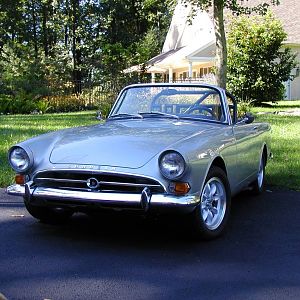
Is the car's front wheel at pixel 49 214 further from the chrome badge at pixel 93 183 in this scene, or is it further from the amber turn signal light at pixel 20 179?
the chrome badge at pixel 93 183

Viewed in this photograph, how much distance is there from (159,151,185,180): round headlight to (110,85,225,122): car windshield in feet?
4.74

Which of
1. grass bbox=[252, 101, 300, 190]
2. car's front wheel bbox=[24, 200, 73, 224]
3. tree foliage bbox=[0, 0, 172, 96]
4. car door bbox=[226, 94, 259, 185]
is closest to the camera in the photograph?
car's front wheel bbox=[24, 200, 73, 224]

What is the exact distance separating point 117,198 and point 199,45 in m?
25.7

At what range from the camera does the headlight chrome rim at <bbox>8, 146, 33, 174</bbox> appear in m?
4.44

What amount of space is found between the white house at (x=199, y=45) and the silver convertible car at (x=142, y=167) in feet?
73.5

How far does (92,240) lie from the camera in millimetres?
4461

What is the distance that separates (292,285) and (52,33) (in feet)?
A: 148

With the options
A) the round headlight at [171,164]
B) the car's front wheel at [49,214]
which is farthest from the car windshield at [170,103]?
the round headlight at [171,164]

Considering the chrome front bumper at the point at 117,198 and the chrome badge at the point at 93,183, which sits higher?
the chrome badge at the point at 93,183

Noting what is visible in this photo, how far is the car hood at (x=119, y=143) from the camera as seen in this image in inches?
165

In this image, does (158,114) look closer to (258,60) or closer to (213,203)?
(213,203)

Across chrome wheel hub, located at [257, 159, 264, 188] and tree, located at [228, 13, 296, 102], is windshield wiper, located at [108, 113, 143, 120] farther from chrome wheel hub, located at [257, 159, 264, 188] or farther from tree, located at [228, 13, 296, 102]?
tree, located at [228, 13, 296, 102]

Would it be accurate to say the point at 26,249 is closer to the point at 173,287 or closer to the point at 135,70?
the point at 173,287

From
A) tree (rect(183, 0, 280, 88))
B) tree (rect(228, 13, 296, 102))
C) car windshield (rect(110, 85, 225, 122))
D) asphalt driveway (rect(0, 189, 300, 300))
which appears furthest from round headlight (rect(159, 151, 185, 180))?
tree (rect(228, 13, 296, 102))
